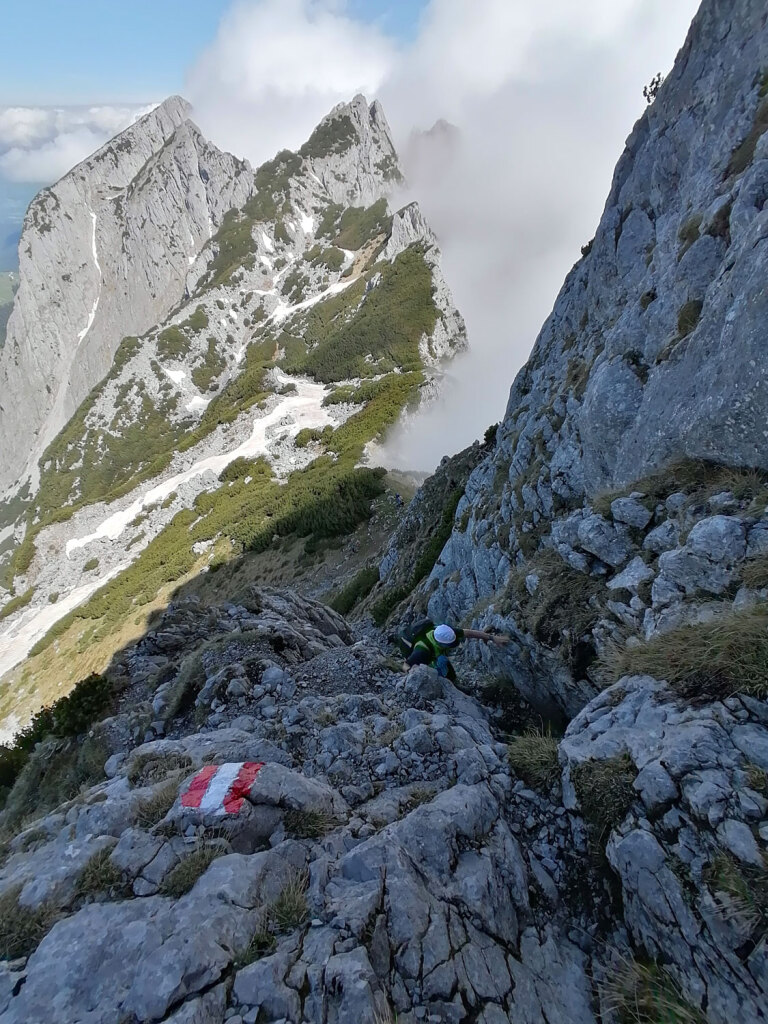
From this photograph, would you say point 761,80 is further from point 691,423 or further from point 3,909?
point 3,909

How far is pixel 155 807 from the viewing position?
17.6ft

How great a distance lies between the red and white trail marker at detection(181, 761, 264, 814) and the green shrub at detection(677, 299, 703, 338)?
10359 millimetres

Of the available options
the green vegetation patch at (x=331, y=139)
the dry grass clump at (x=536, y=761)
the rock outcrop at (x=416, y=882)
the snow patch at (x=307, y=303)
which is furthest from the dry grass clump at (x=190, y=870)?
the green vegetation patch at (x=331, y=139)

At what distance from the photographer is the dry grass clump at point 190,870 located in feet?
14.1

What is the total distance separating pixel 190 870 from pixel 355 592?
23.3 metres

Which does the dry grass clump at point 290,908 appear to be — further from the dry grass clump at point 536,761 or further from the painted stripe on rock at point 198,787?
the dry grass clump at point 536,761

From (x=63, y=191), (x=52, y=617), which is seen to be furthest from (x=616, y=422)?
(x=63, y=191)

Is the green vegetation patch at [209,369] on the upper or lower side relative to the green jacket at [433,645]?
upper

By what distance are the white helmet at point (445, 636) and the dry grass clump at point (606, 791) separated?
13.5 feet

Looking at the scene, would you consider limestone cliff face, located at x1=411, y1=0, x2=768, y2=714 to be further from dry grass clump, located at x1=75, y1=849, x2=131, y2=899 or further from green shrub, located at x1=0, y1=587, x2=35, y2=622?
green shrub, located at x1=0, y1=587, x2=35, y2=622

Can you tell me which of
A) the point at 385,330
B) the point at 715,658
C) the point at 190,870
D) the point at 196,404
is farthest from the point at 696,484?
the point at 196,404

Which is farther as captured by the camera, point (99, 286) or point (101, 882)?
point (99, 286)

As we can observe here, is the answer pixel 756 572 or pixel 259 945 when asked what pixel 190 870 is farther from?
pixel 756 572

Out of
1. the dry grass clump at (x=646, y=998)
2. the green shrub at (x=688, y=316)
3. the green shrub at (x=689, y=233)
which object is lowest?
the dry grass clump at (x=646, y=998)
